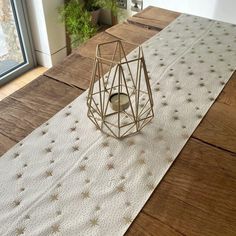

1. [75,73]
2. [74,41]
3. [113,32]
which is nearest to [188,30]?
[113,32]

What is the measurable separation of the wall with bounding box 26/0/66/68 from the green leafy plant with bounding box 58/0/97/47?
0.24 feet

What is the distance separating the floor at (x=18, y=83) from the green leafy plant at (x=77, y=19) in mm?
439

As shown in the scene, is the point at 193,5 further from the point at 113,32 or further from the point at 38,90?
the point at 38,90

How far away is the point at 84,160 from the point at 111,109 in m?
0.17

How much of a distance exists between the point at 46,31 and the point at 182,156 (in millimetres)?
1697

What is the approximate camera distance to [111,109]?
75 cm

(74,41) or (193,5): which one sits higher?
(193,5)

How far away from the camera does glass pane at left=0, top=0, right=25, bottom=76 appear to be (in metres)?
1.98

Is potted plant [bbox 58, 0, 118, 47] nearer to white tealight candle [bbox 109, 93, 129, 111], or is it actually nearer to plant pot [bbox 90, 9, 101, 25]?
plant pot [bbox 90, 9, 101, 25]

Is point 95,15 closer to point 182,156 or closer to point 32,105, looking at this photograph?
point 32,105

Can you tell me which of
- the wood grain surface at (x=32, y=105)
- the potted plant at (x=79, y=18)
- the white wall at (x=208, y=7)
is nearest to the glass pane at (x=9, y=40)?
the potted plant at (x=79, y=18)

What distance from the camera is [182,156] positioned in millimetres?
647

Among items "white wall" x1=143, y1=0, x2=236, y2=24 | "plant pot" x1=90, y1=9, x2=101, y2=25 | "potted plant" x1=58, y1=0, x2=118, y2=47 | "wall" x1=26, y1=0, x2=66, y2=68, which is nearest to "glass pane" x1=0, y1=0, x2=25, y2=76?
"wall" x1=26, y1=0, x2=66, y2=68

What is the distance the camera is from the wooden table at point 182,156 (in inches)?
20.6
